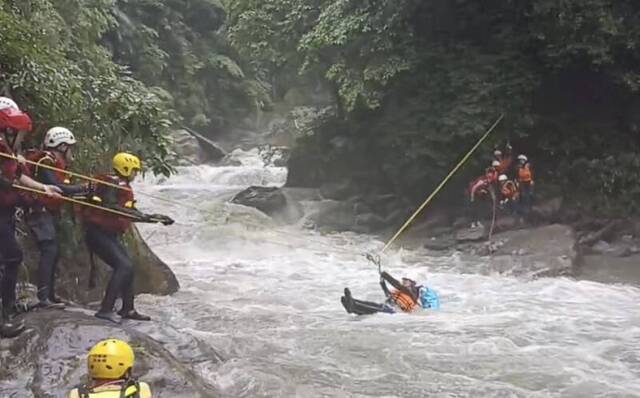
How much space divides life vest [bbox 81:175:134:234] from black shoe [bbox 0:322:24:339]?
42.3 inches

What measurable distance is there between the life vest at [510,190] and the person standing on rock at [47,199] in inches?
383

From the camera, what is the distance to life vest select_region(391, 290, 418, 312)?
9055 millimetres

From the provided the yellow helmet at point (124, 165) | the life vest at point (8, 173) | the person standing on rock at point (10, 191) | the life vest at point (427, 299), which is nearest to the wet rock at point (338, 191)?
the life vest at point (427, 299)

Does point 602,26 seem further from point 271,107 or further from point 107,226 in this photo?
point 271,107

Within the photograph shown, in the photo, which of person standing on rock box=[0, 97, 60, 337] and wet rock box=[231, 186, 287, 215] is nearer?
person standing on rock box=[0, 97, 60, 337]

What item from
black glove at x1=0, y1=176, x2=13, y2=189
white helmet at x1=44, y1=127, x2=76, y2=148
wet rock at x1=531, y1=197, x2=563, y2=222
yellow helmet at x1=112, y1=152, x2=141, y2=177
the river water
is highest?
white helmet at x1=44, y1=127, x2=76, y2=148

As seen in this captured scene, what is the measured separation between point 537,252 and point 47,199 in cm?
884

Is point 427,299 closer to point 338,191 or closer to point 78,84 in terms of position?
point 78,84

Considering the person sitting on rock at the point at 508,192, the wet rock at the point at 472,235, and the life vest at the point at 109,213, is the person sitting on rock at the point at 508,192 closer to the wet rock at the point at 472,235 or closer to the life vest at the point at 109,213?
the wet rock at the point at 472,235

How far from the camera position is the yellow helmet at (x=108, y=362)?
11.1ft

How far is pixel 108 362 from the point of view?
3377 mm

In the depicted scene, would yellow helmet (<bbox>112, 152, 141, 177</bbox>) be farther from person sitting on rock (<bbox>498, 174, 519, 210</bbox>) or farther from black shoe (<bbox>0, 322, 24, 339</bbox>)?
person sitting on rock (<bbox>498, 174, 519, 210</bbox>)

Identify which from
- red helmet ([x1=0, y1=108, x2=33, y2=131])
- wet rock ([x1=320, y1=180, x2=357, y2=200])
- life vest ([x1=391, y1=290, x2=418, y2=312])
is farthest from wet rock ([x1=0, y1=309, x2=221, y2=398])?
wet rock ([x1=320, y1=180, x2=357, y2=200])

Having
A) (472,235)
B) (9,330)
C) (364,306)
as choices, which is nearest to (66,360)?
(9,330)
